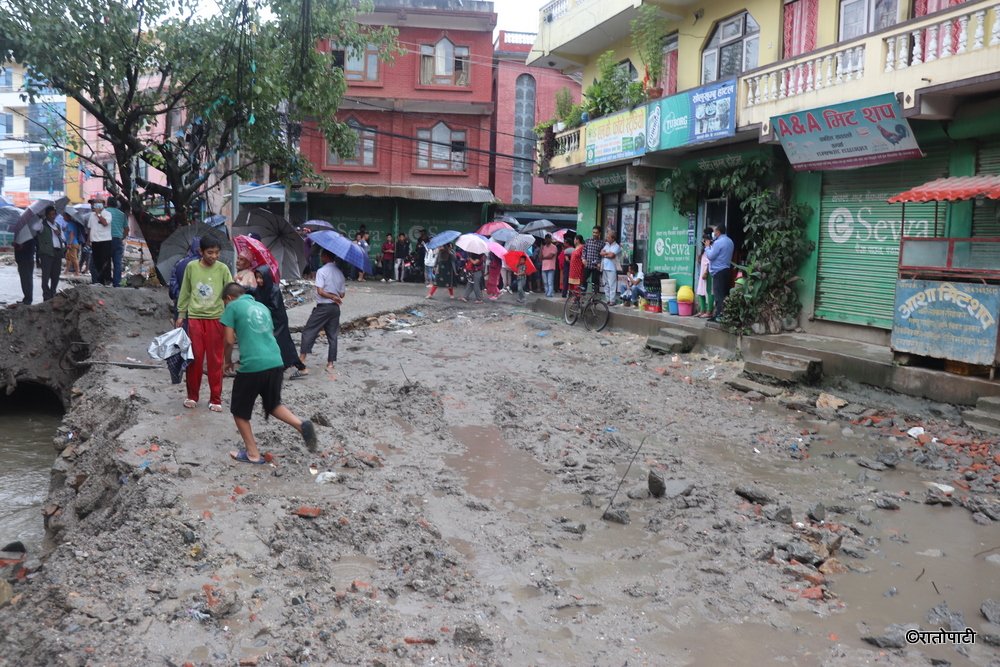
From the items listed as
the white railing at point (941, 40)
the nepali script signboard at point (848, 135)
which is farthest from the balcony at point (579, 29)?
the white railing at point (941, 40)

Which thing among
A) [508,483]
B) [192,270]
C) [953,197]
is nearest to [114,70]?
[192,270]

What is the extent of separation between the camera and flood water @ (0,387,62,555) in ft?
26.0

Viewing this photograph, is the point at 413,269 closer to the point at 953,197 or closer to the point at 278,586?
the point at 953,197

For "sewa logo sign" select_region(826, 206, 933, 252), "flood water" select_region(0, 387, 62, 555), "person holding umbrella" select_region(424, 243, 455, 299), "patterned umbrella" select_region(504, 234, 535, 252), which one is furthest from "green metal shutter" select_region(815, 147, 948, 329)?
"flood water" select_region(0, 387, 62, 555)

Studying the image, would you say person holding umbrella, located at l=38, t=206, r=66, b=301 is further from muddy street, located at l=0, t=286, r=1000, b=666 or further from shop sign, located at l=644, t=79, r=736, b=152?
shop sign, located at l=644, t=79, r=736, b=152

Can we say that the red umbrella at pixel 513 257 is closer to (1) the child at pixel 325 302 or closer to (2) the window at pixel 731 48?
(2) the window at pixel 731 48

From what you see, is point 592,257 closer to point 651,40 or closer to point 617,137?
point 617,137

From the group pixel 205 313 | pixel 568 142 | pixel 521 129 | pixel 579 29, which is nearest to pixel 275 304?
pixel 205 313

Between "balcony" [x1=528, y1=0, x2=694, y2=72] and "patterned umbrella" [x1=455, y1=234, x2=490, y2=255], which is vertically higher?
"balcony" [x1=528, y1=0, x2=694, y2=72]

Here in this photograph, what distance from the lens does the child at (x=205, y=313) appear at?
795cm

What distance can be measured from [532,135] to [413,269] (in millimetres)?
7859

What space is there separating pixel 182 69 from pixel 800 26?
10.2 meters

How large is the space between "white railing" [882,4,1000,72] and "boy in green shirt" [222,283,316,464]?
8614mm

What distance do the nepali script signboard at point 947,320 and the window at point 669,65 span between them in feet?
29.9
